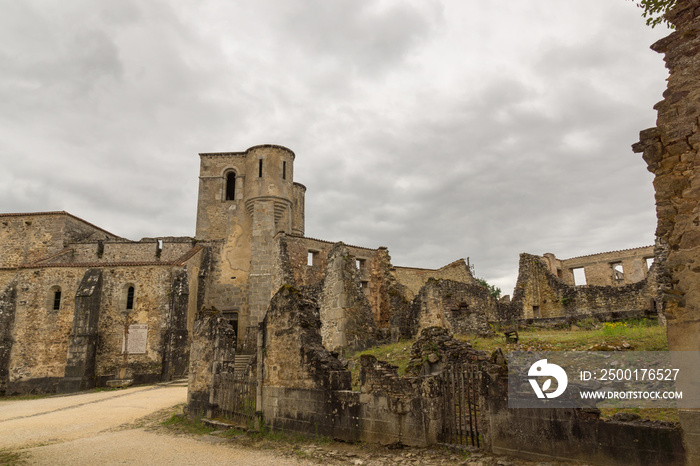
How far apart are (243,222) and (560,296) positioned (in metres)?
19.5

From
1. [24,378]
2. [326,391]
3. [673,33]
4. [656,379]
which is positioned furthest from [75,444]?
[24,378]

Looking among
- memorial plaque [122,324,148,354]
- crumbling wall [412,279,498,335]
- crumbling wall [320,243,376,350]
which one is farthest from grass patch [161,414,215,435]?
memorial plaque [122,324,148,354]

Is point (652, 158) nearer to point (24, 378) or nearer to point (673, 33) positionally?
point (673, 33)

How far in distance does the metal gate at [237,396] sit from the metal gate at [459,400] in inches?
201

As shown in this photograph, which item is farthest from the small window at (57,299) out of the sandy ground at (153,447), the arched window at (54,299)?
the sandy ground at (153,447)

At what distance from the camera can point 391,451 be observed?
25.0ft

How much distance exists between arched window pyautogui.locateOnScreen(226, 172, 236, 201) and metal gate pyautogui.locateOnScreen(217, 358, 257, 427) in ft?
66.8

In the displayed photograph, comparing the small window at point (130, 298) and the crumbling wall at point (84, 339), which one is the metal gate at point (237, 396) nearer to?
the crumbling wall at point (84, 339)

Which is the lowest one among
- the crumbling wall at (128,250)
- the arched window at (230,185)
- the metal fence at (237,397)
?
the metal fence at (237,397)

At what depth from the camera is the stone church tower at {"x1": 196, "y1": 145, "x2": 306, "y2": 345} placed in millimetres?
27125

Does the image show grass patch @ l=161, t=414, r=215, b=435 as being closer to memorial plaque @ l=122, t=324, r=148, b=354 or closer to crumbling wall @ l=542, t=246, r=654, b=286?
memorial plaque @ l=122, t=324, r=148, b=354

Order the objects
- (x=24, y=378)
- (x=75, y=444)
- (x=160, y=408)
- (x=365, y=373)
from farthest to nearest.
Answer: (x=24, y=378) < (x=160, y=408) < (x=75, y=444) < (x=365, y=373)

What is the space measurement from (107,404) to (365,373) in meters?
12.3

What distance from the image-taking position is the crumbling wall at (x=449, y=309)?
17.5 m
